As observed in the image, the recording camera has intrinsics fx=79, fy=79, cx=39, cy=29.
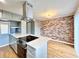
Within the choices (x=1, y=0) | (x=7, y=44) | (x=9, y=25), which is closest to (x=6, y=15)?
(x=9, y=25)

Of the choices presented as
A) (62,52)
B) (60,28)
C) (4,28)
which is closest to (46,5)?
(62,52)

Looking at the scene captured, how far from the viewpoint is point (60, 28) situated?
6281 millimetres

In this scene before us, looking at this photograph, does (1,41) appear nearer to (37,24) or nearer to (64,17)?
(37,24)

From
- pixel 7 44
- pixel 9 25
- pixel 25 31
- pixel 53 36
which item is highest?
pixel 9 25

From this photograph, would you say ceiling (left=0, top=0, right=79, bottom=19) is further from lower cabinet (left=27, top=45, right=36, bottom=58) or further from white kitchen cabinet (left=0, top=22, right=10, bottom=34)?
lower cabinet (left=27, top=45, right=36, bottom=58)

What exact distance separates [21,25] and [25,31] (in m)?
0.56

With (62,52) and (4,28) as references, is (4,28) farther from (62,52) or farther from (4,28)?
(62,52)

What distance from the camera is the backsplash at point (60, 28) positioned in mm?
5488

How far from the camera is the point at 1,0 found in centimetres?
280

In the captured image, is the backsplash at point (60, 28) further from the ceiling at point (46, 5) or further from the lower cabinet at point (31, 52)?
the lower cabinet at point (31, 52)

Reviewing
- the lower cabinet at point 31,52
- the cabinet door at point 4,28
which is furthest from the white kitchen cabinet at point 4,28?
the lower cabinet at point 31,52

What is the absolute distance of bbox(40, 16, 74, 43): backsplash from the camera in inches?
216

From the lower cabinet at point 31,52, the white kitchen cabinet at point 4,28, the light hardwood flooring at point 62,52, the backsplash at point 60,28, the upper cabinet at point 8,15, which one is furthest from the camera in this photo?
the backsplash at point 60,28

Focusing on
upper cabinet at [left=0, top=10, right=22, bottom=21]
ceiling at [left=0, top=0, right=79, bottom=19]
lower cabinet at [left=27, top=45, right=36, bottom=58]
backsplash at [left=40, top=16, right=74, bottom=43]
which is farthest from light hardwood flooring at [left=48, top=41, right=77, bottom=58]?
upper cabinet at [left=0, top=10, right=22, bottom=21]
